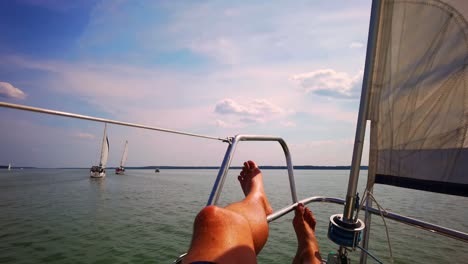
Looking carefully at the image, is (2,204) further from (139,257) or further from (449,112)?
(449,112)

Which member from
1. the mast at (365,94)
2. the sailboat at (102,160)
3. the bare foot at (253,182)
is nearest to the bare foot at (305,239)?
the bare foot at (253,182)

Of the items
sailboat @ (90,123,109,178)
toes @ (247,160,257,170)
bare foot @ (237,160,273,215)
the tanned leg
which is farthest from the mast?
sailboat @ (90,123,109,178)

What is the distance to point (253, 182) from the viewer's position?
2398mm

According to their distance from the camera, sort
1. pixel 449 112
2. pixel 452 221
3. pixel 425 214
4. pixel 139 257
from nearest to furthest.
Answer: pixel 449 112 → pixel 139 257 → pixel 452 221 → pixel 425 214

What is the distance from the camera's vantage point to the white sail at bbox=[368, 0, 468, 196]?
1.16m

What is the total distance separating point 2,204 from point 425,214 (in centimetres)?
2766

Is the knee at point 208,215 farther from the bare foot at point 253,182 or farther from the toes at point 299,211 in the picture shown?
the toes at point 299,211

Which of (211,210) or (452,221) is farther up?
(211,210)

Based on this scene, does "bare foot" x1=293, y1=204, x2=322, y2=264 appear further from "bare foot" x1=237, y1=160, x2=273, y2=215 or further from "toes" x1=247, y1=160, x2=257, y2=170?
"toes" x1=247, y1=160, x2=257, y2=170

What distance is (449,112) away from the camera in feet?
3.90

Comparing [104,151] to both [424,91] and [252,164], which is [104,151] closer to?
[252,164]

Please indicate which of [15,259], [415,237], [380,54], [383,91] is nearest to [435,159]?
[383,91]

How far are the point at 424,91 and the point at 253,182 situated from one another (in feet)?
5.07

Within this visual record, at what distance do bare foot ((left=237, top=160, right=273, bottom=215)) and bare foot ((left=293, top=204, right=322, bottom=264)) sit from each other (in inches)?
9.7
